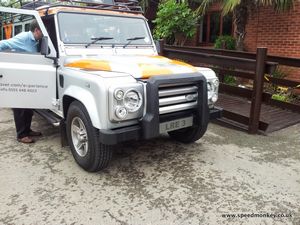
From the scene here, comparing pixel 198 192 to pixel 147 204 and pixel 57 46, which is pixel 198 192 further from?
pixel 57 46

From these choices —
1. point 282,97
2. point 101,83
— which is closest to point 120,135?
point 101,83

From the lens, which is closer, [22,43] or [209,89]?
[209,89]

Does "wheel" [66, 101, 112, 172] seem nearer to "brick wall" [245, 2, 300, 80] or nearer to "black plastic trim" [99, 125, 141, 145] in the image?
"black plastic trim" [99, 125, 141, 145]

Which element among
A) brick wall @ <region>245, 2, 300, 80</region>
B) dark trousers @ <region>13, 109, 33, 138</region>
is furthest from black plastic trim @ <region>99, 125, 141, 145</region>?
brick wall @ <region>245, 2, 300, 80</region>

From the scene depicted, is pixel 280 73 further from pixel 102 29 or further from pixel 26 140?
pixel 26 140

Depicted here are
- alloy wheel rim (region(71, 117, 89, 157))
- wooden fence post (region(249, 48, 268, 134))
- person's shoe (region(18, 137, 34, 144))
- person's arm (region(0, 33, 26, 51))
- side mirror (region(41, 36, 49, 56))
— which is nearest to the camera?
alloy wheel rim (region(71, 117, 89, 157))

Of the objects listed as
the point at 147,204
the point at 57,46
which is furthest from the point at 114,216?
the point at 57,46

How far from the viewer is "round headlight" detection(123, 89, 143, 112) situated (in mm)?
3322

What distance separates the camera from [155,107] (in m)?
3.44

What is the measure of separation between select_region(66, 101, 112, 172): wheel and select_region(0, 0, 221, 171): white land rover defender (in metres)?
0.01

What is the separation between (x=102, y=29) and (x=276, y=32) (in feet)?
19.6

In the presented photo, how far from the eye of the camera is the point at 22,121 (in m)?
4.71

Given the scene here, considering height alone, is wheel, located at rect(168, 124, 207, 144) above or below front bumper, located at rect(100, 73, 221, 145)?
below

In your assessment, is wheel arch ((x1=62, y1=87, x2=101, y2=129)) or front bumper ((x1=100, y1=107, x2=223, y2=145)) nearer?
front bumper ((x1=100, y1=107, x2=223, y2=145))
